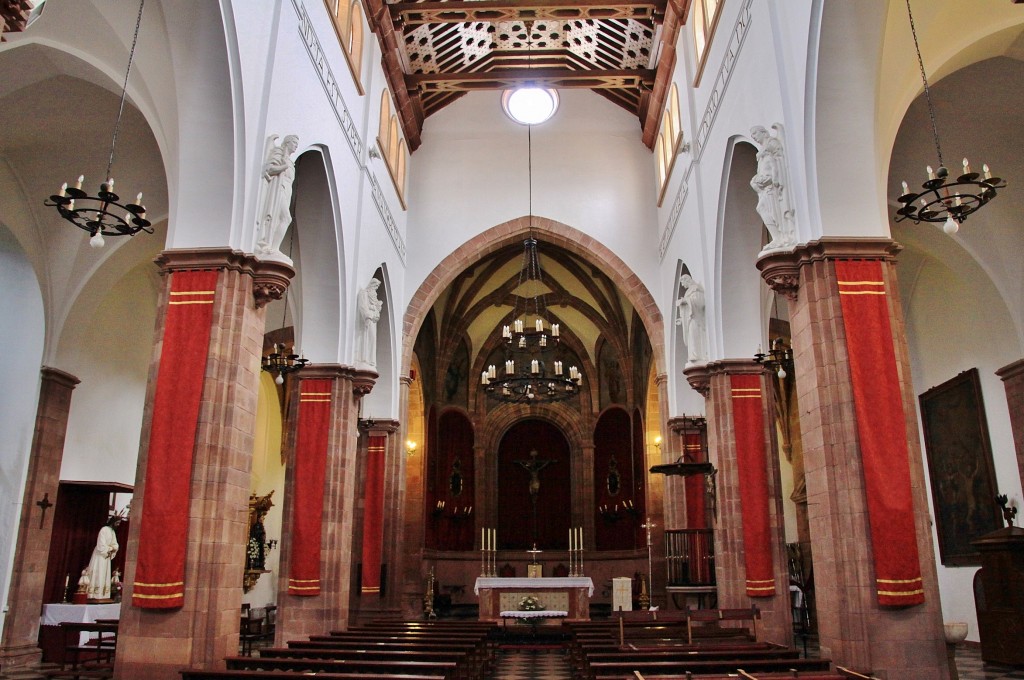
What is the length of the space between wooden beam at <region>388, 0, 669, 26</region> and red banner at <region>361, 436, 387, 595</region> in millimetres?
8534

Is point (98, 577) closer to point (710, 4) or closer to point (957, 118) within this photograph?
point (710, 4)

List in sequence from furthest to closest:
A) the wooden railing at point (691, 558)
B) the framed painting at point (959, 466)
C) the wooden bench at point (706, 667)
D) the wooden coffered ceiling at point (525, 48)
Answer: the wooden coffered ceiling at point (525, 48) < the wooden railing at point (691, 558) < the framed painting at point (959, 466) < the wooden bench at point (706, 667)

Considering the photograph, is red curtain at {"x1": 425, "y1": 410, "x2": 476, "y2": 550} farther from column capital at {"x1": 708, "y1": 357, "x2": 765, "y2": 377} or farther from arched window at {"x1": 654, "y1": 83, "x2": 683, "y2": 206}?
column capital at {"x1": 708, "y1": 357, "x2": 765, "y2": 377}

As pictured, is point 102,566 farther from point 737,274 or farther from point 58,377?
point 737,274

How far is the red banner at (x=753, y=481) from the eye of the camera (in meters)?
12.0

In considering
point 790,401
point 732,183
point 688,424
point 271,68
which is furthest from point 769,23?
point 790,401

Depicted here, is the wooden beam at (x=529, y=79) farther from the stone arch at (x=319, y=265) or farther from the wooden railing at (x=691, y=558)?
the wooden railing at (x=691, y=558)

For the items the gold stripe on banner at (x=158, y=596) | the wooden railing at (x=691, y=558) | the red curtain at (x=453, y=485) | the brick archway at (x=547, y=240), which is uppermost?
the brick archway at (x=547, y=240)

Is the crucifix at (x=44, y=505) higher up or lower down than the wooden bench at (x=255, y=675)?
higher up

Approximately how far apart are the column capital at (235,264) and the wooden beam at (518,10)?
865 centimetres

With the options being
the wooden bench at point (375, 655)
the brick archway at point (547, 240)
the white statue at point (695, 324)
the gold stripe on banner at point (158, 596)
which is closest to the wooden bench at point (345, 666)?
the wooden bench at point (375, 655)

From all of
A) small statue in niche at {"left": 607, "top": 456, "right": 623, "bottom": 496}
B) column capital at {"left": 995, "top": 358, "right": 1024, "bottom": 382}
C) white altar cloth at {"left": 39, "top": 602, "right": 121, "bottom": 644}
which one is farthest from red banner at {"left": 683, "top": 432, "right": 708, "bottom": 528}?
white altar cloth at {"left": 39, "top": 602, "right": 121, "bottom": 644}

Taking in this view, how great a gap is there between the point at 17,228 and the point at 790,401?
17.1m

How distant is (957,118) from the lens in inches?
442
